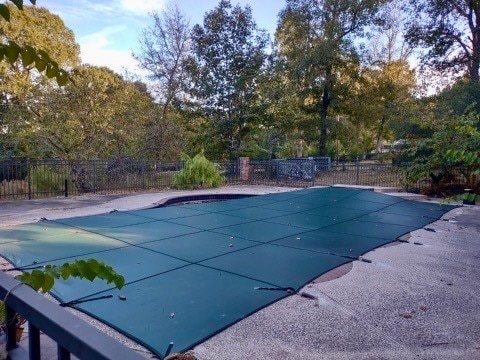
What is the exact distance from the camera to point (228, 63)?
18.7 meters

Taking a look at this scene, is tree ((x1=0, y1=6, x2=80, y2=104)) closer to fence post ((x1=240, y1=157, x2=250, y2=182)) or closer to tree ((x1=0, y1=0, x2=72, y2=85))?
fence post ((x1=240, y1=157, x2=250, y2=182))

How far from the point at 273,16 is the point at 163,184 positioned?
13.1m

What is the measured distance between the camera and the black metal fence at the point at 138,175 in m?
10.4

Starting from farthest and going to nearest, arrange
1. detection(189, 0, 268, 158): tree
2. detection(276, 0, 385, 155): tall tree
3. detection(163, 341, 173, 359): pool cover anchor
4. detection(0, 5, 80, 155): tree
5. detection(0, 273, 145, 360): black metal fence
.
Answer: detection(276, 0, 385, 155): tall tree → detection(189, 0, 268, 158): tree → detection(0, 5, 80, 155): tree → detection(163, 341, 173, 359): pool cover anchor → detection(0, 273, 145, 360): black metal fence

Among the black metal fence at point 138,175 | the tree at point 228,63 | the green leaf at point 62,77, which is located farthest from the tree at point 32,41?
the green leaf at point 62,77

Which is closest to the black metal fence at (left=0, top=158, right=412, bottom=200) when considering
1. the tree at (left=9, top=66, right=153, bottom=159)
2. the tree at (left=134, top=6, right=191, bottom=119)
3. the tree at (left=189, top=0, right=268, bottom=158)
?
the tree at (left=9, top=66, right=153, bottom=159)

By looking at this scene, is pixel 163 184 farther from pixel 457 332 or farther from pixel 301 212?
pixel 457 332

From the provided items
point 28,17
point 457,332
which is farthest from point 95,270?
point 28,17

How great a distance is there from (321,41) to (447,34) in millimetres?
5660

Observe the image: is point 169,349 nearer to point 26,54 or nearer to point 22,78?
point 26,54

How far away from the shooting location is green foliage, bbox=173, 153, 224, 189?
1249 cm

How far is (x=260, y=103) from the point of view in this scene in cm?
1886

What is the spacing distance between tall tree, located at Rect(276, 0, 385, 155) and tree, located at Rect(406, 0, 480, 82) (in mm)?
3676

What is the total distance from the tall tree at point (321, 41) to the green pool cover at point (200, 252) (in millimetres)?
11715
